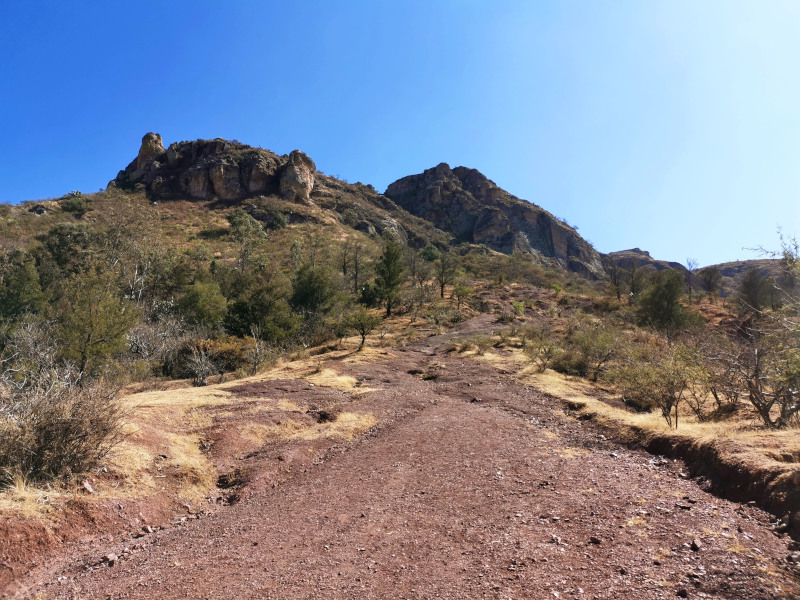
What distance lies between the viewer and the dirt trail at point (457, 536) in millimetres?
3129

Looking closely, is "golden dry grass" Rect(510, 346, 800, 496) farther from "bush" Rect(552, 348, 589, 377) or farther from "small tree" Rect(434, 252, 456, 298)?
"small tree" Rect(434, 252, 456, 298)

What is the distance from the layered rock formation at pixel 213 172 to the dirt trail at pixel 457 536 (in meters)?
61.2

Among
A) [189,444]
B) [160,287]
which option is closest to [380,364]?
[189,444]

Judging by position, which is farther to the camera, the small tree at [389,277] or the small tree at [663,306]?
the small tree at [389,277]

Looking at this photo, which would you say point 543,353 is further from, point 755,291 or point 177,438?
point 755,291

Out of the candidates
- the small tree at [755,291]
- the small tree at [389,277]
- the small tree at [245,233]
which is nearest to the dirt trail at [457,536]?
the small tree at [389,277]

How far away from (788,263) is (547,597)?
7.15 metres

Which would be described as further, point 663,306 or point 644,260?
point 644,260

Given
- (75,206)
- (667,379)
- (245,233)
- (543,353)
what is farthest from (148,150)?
(667,379)

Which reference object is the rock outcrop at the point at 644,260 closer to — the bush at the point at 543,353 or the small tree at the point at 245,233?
the small tree at the point at 245,233

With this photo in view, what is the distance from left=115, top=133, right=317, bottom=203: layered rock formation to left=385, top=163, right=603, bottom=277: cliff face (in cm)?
3667

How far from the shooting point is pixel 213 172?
59.7 meters

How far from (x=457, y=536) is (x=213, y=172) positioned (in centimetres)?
6608

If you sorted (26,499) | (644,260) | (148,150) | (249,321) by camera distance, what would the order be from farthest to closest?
(644,260), (148,150), (249,321), (26,499)
